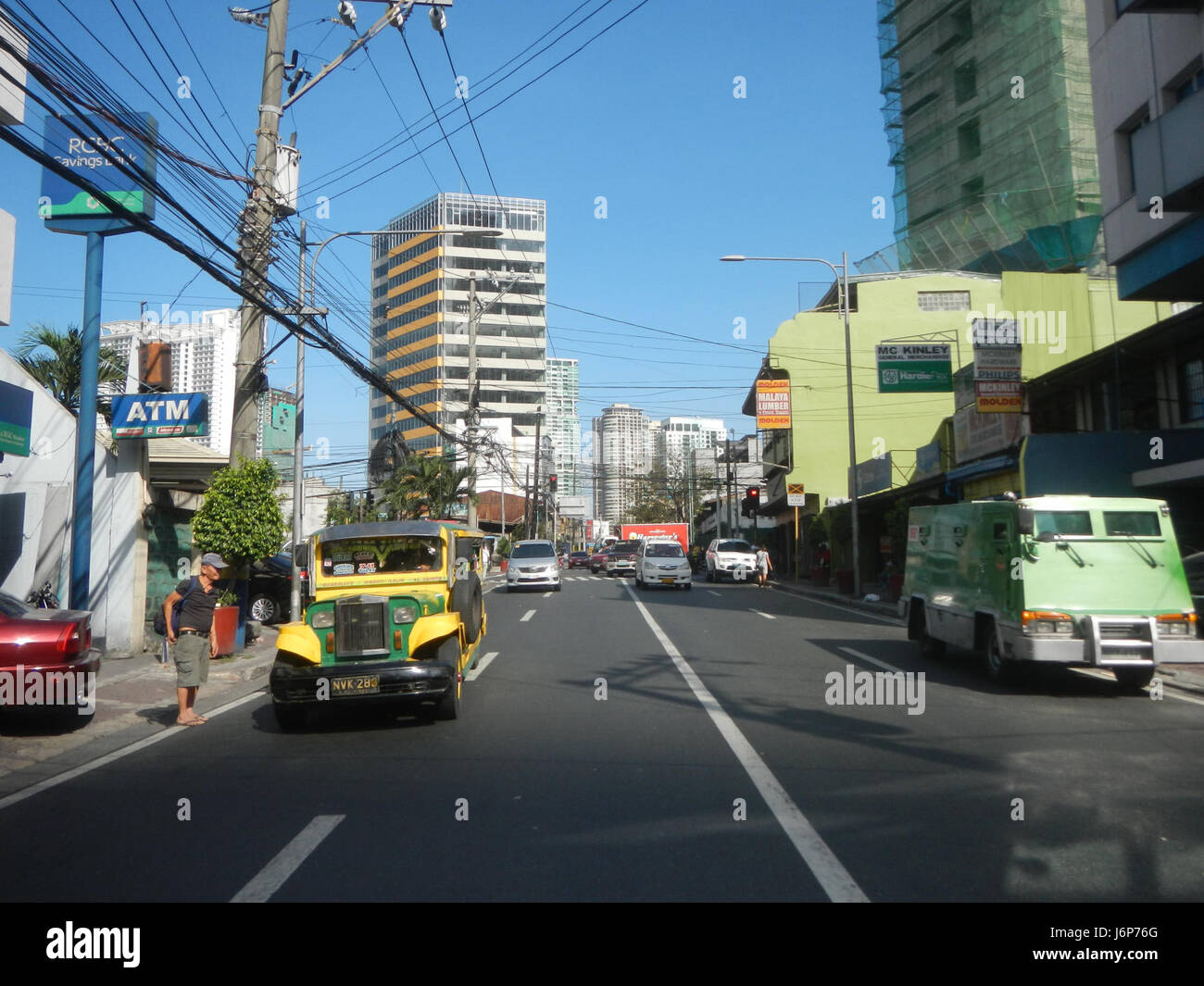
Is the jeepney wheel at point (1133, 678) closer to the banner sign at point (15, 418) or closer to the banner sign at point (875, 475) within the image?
A: the banner sign at point (15, 418)

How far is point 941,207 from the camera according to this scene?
4475 centimetres

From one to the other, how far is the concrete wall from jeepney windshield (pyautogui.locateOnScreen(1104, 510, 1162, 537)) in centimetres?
1435

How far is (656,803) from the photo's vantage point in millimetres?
6586

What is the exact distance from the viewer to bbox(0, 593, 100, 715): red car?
9219mm

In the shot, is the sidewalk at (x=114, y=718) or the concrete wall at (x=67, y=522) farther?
the concrete wall at (x=67, y=522)

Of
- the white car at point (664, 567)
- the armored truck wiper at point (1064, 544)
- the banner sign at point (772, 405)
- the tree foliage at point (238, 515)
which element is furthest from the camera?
the banner sign at point (772, 405)

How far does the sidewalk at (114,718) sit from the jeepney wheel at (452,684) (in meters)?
2.73

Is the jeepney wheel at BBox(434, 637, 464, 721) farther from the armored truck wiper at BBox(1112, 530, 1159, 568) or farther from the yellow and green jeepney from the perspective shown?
the armored truck wiper at BBox(1112, 530, 1159, 568)

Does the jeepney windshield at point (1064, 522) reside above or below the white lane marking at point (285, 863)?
above

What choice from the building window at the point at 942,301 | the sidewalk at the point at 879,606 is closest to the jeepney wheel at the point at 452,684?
the sidewalk at the point at 879,606

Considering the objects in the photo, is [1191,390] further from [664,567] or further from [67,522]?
[67,522]

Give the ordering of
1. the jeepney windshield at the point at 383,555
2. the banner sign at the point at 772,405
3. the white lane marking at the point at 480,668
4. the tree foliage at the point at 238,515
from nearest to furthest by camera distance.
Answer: the jeepney windshield at the point at 383,555 < the white lane marking at the point at 480,668 < the tree foliage at the point at 238,515 < the banner sign at the point at 772,405

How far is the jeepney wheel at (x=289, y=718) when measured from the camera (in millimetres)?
9609

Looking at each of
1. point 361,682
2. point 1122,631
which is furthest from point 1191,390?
point 361,682
